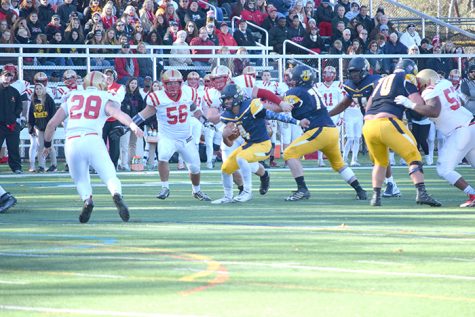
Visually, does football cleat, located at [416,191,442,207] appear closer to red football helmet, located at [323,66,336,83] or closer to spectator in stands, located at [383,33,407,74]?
red football helmet, located at [323,66,336,83]

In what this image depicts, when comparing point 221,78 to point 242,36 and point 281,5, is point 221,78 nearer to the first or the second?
point 242,36

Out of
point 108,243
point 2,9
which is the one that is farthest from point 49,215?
point 2,9

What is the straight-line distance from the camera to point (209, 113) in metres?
16.6

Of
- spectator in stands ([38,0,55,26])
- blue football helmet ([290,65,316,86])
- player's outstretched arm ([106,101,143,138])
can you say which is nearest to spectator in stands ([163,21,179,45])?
spectator in stands ([38,0,55,26])

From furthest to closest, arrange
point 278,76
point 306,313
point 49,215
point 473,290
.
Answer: point 278,76
point 49,215
point 473,290
point 306,313

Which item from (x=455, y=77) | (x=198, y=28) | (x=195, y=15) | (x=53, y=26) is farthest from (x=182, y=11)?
(x=455, y=77)

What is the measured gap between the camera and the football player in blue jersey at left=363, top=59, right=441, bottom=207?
46.9 feet

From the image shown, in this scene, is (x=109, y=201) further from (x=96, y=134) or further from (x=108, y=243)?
(x=108, y=243)

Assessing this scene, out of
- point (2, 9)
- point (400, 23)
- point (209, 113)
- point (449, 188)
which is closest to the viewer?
point (209, 113)

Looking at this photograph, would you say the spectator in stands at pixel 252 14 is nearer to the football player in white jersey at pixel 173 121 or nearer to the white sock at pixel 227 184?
the football player in white jersey at pixel 173 121

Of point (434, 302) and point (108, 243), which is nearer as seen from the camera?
point (434, 302)

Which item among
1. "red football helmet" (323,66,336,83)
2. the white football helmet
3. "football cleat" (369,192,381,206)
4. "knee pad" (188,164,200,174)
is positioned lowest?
"football cleat" (369,192,381,206)

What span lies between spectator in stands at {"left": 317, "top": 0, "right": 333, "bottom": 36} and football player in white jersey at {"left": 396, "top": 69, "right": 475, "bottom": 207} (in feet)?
54.3

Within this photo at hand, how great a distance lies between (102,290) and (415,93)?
756 cm
